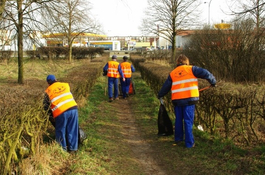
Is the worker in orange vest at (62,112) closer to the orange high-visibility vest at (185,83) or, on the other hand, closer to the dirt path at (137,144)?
the dirt path at (137,144)

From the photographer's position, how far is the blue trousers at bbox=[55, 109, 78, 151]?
4984 millimetres

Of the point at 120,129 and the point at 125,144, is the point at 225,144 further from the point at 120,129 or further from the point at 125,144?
the point at 120,129

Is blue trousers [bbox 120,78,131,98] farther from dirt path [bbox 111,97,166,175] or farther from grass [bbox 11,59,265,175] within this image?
grass [bbox 11,59,265,175]

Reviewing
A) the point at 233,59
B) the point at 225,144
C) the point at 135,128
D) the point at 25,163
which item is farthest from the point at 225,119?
the point at 233,59

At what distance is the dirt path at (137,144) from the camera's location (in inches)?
190

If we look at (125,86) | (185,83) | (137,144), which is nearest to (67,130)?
(137,144)

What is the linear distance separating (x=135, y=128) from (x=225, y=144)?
263 cm

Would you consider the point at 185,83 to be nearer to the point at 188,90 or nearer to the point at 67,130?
the point at 188,90

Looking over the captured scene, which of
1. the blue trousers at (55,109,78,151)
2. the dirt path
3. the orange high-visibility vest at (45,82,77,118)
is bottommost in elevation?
the dirt path

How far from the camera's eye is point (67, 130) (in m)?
5.12

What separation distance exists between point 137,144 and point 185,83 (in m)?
1.67

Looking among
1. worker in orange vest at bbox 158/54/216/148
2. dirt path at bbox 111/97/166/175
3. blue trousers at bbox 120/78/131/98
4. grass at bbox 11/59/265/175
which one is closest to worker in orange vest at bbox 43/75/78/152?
grass at bbox 11/59/265/175

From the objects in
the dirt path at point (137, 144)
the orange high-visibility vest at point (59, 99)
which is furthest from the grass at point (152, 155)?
the orange high-visibility vest at point (59, 99)

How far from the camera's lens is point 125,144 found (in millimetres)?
6012
